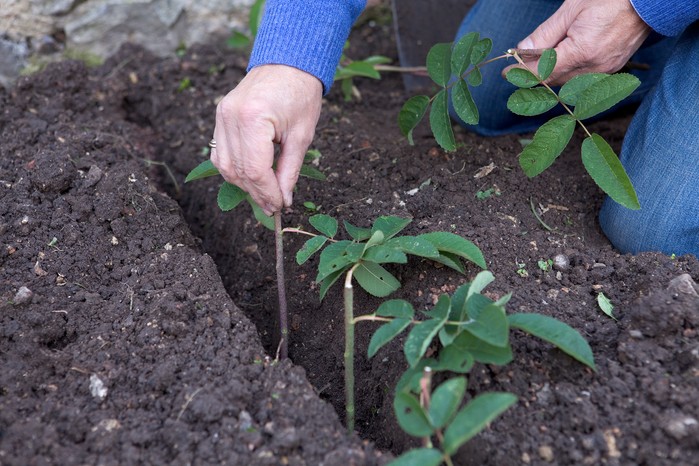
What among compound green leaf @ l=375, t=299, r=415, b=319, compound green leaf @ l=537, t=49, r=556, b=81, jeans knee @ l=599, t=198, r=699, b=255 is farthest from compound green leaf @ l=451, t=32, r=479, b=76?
compound green leaf @ l=375, t=299, r=415, b=319

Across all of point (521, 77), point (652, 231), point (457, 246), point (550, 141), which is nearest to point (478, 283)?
point (457, 246)

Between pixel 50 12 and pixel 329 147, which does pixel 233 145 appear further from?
pixel 50 12

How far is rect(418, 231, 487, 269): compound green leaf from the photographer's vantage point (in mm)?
1457

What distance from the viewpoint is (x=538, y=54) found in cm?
172

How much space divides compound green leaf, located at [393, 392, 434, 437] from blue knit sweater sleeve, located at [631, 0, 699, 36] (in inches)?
45.9

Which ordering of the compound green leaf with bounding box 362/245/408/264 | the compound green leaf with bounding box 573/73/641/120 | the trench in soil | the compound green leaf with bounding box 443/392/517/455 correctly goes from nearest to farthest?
1. the compound green leaf with bounding box 443/392/517/455
2. the trench in soil
3. the compound green leaf with bounding box 362/245/408/264
4. the compound green leaf with bounding box 573/73/641/120

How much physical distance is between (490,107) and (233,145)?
123 cm

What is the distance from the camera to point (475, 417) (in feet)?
3.51

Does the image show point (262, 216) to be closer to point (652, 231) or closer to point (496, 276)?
point (496, 276)

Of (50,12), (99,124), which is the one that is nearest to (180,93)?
(99,124)

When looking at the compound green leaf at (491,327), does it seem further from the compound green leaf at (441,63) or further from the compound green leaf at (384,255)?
the compound green leaf at (441,63)

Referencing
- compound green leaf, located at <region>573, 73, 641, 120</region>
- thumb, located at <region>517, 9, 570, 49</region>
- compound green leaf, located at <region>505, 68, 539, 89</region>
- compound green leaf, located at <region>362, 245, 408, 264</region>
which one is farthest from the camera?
thumb, located at <region>517, 9, 570, 49</region>

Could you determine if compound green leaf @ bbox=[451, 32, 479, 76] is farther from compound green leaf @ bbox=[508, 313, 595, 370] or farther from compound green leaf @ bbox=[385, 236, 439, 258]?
compound green leaf @ bbox=[508, 313, 595, 370]

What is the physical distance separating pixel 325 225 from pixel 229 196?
26 cm
